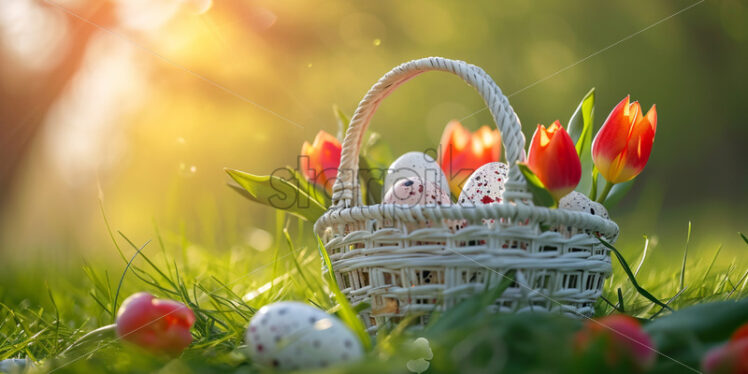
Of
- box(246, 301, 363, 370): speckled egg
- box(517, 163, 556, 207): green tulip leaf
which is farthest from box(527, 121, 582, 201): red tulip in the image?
box(246, 301, 363, 370): speckled egg

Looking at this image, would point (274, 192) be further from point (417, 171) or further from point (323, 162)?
point (417, 171)

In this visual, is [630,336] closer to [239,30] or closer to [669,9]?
[239,30]

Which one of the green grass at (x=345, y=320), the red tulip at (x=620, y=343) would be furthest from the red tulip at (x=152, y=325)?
the red tulip at (x=620, y=343)

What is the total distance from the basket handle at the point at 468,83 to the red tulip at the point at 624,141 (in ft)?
0.75

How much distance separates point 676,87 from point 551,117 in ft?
2.24

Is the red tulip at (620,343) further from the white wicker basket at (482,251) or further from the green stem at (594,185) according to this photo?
the green stem at (594,185)

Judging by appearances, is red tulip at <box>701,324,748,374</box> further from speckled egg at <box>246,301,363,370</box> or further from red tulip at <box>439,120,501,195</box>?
red tulip at <box>439,120,501,195</box>

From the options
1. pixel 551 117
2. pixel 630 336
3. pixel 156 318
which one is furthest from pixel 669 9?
pixel 156 318

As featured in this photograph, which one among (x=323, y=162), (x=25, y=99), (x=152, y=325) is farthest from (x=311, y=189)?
(x=25, y=99)

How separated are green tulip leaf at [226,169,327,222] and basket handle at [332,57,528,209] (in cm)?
10

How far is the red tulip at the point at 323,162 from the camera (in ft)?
3.68

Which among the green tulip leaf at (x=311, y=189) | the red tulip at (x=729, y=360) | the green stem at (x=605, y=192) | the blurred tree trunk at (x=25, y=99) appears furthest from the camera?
the blurred tree trunk at (x=25, y=99)

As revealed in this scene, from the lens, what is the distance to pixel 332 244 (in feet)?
3.02

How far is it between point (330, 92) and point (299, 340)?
248 centimetres
